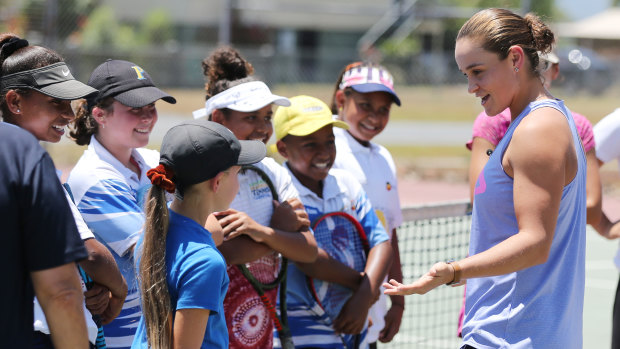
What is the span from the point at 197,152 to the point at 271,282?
3.94 ft

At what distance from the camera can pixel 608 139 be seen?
4.24 metres

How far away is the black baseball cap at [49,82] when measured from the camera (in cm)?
299

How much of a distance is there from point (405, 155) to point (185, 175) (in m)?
14.3

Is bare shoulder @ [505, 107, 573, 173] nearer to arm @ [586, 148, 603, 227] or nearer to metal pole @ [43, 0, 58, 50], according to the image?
arm @ [586, 148, 603, 227]

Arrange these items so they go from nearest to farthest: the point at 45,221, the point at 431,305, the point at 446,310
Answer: the point at 45,221 < the point at 446,310 < the point at 431,305

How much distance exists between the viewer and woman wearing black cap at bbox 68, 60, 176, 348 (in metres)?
3.28

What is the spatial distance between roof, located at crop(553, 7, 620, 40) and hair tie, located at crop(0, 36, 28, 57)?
42617 millimetres

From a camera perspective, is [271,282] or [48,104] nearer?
[48,104]

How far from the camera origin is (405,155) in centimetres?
1680

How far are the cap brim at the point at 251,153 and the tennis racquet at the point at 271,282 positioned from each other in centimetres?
61

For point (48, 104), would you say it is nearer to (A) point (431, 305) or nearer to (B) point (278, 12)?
(A) point (431, 305)

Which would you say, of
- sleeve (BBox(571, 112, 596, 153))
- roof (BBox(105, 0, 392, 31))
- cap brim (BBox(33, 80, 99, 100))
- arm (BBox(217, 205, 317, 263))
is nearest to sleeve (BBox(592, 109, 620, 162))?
sleeve (BBox(571, 112, 596, 153))

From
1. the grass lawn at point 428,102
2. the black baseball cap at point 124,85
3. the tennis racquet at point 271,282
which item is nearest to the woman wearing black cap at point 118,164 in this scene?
the black baseball cap at point 124,85

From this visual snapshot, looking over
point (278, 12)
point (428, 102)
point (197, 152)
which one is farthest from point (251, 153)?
point (278, 12)
